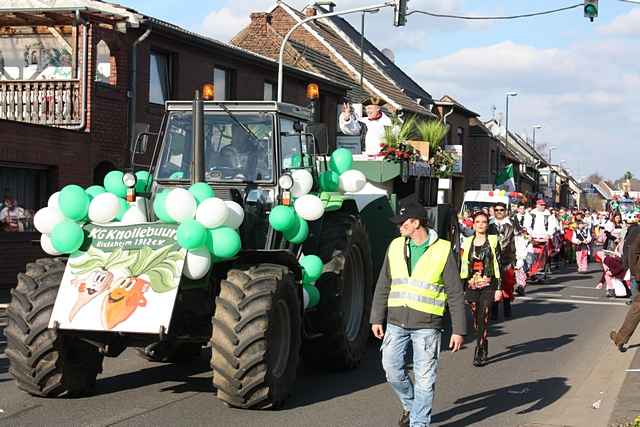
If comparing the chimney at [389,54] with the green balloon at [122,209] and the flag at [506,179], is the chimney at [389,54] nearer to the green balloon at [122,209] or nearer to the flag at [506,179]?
the flag at [506,179]

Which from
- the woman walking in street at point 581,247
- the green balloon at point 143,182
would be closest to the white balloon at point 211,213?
the green balloon at point 143,182

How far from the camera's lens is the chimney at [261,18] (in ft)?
132

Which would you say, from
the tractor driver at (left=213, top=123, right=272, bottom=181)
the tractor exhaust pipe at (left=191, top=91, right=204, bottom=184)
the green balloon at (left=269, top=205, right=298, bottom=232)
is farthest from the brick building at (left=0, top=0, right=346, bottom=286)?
the green balloon at (left=269, top=205, right=298, bottom=232)

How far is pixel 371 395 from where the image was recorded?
9242mm

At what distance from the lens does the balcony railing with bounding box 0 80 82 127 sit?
2177 centimetres

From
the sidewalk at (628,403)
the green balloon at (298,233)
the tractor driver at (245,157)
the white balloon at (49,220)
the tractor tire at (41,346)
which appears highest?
the tractor driver at (245,157)

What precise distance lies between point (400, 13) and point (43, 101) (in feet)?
26.3

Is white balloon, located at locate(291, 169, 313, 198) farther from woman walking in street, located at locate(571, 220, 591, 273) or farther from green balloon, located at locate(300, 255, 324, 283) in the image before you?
woman walking in street, located at locate(571, 220, 591, 273)

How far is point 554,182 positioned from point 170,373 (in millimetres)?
98460

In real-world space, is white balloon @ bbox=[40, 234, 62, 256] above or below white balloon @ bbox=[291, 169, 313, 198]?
below

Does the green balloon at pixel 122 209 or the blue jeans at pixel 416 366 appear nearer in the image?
the blue jeans at pixel 416 366

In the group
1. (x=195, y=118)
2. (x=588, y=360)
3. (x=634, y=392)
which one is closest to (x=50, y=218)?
(x=195, y=118)

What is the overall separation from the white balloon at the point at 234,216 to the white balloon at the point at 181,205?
1.01 feet

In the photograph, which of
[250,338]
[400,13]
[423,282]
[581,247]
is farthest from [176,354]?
[581,247]
